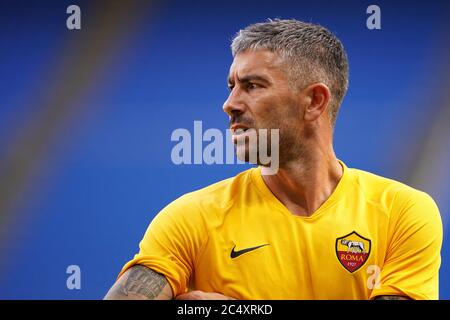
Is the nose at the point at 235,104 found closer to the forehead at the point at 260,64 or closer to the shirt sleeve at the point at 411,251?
the forehead at the point at 260,64

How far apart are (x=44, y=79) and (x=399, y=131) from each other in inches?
84.3

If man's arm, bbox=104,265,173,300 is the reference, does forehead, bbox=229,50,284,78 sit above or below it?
above

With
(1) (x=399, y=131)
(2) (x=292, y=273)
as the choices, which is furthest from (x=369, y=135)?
(2) (x=292, y=273)

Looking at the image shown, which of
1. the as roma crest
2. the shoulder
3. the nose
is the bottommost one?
the as roma crest

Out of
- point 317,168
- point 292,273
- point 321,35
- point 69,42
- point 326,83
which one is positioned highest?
point 69,42

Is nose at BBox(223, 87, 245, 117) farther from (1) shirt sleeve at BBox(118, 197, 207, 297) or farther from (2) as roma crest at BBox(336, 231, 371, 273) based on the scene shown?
(2) as roma crest at BBox(336, 231, 371, 273)

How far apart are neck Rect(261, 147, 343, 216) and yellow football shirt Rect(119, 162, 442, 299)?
0.15 feet

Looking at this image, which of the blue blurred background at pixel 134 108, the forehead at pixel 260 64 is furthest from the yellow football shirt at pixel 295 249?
the blue blurred background at pixel 134 108

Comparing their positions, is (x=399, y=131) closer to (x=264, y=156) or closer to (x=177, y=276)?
(x=264, y=156)

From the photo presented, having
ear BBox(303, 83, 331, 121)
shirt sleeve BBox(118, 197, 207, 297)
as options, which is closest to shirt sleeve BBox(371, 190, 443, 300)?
ear BBox(303, 83, 331, 121)

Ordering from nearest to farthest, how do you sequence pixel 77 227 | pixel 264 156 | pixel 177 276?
pixel 177 276
pixel 264 156
pixel 77 227

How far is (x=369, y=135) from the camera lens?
4059 millimetres

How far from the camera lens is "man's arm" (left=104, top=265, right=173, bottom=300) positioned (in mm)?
2234

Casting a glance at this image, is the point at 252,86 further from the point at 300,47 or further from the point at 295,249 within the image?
the point at 295,249
